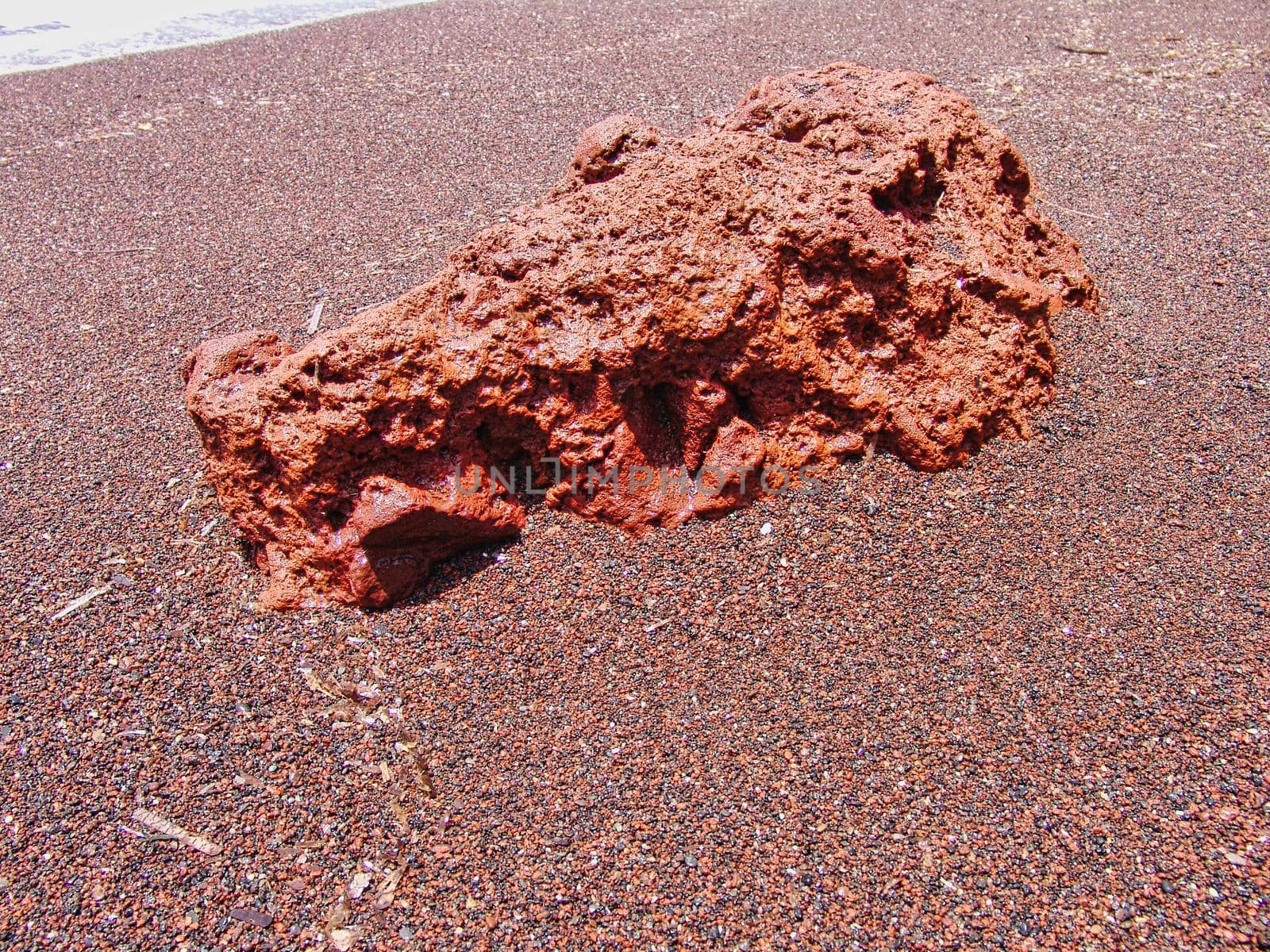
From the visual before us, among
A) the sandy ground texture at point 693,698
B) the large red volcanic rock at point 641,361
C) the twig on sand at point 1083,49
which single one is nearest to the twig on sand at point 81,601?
the sandy ground texture at point 693,698

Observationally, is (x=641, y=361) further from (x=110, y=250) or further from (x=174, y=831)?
(x=110, y=250)

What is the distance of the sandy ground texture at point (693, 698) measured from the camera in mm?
2076

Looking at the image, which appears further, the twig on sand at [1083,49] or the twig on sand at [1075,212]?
the twig on sand at [1083,49]

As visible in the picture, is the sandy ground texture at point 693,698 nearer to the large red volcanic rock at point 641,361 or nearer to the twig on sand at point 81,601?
the twig on sand at point 81,601

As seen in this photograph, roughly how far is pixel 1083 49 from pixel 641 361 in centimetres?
560

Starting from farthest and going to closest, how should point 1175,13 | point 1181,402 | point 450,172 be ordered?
point 1175,13 → point 450,172 → point 1181,402

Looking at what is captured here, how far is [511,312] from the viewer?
2.65 metres

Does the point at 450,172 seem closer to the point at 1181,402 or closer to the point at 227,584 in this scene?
the point at 227,584

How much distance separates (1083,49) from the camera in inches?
262

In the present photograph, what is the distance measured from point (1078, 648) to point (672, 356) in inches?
50.5

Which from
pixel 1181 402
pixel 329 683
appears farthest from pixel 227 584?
pixel 1181 402

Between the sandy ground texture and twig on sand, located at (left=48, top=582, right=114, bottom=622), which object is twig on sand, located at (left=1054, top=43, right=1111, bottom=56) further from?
twig on sand, located at (left=48, top=582, right=114, bottom=622)

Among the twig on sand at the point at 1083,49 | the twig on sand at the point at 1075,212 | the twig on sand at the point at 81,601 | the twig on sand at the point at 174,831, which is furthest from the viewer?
the twig on sand at the point at 1083,49

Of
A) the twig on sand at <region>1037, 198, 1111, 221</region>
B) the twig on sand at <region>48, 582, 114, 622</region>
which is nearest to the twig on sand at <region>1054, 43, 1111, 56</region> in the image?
the twig on sand at <region>1037, 198, 1111, 221</region>
